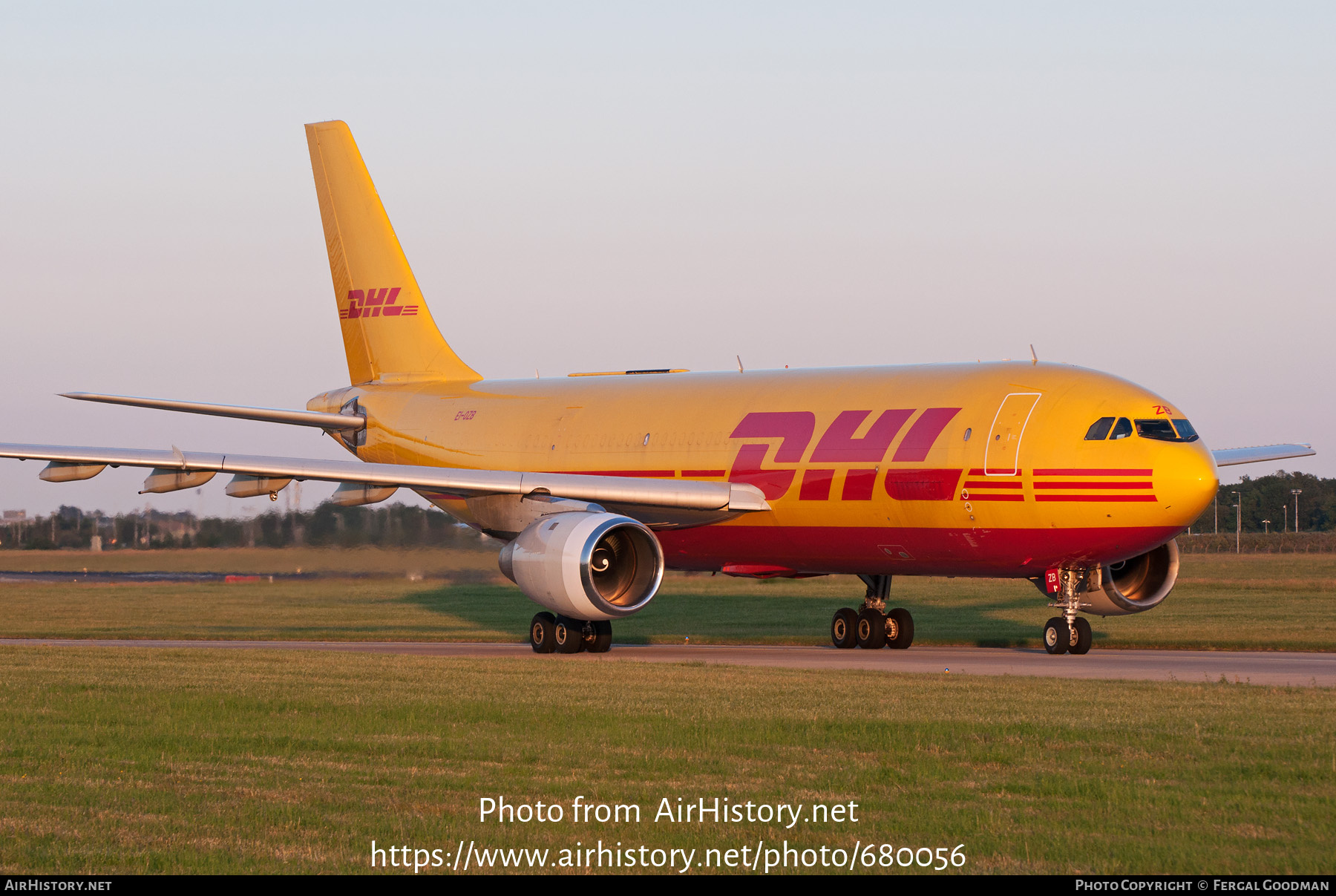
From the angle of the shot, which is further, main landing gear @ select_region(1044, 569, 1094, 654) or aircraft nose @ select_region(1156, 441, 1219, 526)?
main landing gear @ select_region(1044, 569, 1094, 654)

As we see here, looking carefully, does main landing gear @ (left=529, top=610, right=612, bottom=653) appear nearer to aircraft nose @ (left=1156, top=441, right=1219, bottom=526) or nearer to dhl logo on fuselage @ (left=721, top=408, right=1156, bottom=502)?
dhl logo on fuselage @ (left=721, top=408, right=1156, bottom=502)

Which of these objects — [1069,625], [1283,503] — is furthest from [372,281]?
[1283,503]

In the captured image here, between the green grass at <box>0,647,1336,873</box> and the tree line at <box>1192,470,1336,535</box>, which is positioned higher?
the tree line at <box>1192,470,1336,535</box>

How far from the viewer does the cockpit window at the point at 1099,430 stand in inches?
808

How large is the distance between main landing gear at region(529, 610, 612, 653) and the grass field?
408 centimetres

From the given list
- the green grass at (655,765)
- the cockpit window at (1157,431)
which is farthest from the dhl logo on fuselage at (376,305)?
the cockpit window at (1157,431)

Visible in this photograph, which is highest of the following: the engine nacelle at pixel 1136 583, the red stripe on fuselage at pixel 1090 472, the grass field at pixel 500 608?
the red stripe on fuselage at pixel 1090 472

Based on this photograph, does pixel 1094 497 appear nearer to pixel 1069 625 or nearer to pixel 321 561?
pixel 1069 625

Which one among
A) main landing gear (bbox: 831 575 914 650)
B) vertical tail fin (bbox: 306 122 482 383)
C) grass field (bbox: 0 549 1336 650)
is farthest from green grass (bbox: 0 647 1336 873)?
vertical tail fin (bbox: 306 122 482 383)

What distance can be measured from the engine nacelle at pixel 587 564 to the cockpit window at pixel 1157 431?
6625 mm

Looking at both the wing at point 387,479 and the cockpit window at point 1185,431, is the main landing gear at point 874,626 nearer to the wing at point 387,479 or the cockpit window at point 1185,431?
the wing at point 387,479

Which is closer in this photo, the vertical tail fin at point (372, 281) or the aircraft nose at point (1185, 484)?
the aircraft nose at point (1185, 484)

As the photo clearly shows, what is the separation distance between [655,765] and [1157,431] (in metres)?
12.2

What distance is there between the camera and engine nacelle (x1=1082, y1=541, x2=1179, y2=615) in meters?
22.5
